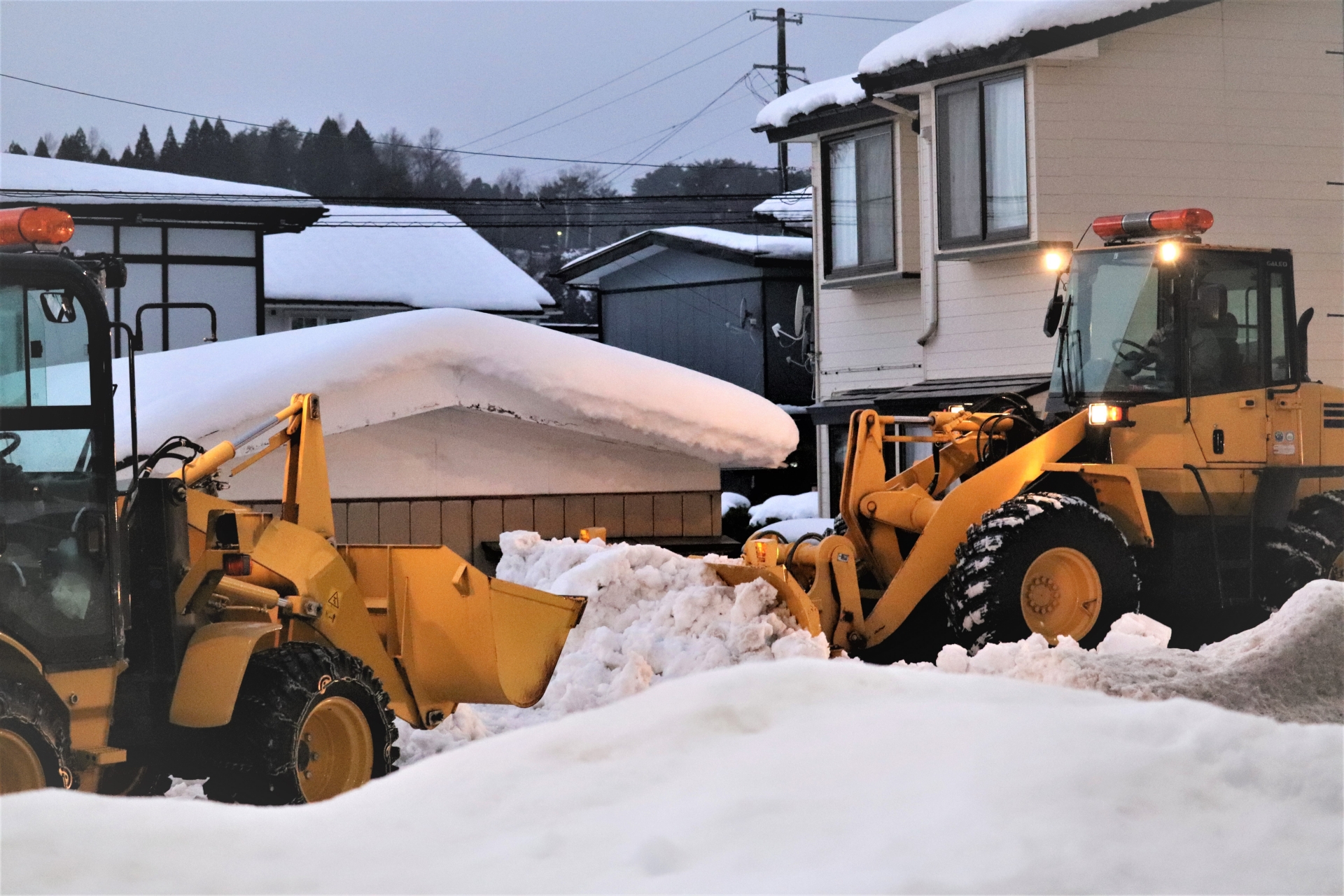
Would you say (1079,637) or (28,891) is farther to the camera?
(1079,637)

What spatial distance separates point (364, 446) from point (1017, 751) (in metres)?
8.10

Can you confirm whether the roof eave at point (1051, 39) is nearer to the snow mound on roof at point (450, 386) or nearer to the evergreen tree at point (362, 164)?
the snow mound on roof at point (450, 386)

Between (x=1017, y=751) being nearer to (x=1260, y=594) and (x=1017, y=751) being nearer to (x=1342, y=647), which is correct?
(x=1342, y=647)

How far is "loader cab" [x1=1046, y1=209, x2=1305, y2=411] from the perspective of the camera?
8.98 metres

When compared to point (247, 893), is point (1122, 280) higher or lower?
higher

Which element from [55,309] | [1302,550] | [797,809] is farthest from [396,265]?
[797,809]

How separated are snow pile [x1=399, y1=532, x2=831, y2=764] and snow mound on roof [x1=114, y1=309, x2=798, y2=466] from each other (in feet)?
7.29

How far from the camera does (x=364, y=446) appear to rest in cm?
1063

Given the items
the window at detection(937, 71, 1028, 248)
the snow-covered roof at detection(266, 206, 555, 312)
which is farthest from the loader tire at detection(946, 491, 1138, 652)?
the snow-covered roof at detection(266, 206, 555, 312)

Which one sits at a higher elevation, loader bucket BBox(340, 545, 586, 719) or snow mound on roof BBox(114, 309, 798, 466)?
snow mound on roof BBox(114, 309, 798, 466)

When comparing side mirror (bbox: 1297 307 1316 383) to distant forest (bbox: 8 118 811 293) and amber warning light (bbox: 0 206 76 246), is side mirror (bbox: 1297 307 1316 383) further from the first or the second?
distant forest (bbox: 8 118 811 293)

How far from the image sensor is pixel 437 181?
45.0 metres

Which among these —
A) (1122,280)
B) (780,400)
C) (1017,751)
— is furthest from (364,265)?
(1017,751)

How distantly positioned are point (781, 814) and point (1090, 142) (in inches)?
510
